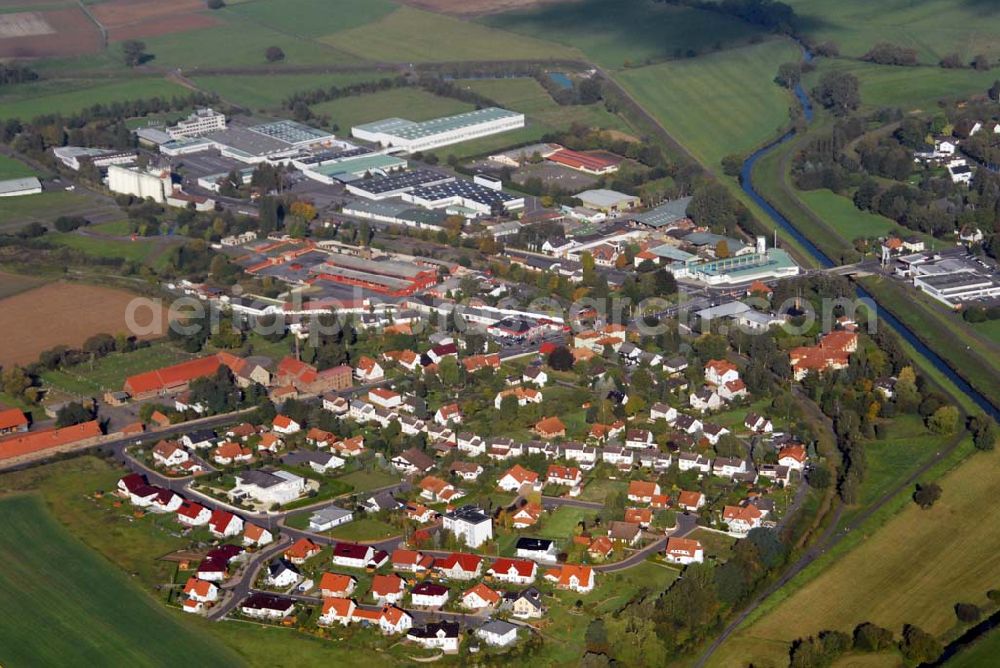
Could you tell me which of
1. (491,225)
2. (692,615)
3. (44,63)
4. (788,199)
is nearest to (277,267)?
(491,225)

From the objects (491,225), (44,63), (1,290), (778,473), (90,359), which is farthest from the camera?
(44,63)

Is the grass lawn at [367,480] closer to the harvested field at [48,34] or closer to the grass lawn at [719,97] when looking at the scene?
the grass lawn at [719,97]

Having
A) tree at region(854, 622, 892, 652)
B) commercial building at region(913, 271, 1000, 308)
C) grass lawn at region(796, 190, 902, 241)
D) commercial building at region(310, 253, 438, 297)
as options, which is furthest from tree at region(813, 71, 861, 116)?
tree at region(854, 622, 892, 652)

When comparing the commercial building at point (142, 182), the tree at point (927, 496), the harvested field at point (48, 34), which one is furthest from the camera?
the harvested field at point (48, 34)

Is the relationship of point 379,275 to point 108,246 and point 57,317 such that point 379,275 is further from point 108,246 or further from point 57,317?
point 108,246

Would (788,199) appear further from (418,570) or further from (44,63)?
(44,63)

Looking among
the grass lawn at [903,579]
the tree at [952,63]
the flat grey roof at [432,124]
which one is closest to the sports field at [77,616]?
the grass lawn at [903,579]
